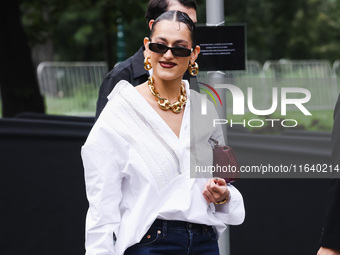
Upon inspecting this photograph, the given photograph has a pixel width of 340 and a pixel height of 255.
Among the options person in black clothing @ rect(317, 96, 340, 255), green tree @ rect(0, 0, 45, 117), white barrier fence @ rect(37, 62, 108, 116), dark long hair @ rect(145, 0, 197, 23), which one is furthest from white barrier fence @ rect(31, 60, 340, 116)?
person in black clothing @ rect(317, 96, 340, 255)

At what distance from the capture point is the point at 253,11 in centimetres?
3064

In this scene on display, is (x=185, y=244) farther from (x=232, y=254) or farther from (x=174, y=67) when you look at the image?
(x=232, y=254)

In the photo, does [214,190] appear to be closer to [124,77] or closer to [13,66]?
[124,77]

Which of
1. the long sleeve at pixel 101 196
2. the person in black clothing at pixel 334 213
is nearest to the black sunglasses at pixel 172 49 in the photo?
the long sleeve at pixel 101 196

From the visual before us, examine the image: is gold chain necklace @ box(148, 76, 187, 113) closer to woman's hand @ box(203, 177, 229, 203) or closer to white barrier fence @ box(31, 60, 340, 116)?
woman's hand @ box(203, 177, 229, 203)

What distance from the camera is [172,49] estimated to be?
2.70 meters

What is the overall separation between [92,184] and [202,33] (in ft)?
4.72

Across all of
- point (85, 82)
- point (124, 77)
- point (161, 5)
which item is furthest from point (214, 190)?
point (85, 82)

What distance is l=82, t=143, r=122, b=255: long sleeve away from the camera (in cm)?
260

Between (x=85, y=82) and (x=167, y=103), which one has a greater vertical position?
(x=167, y=103)

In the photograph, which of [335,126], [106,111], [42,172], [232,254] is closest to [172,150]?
[106,111]

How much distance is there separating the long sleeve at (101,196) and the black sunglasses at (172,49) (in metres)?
0.45

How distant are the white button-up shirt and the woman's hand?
0.03 metres

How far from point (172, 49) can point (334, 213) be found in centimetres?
87
